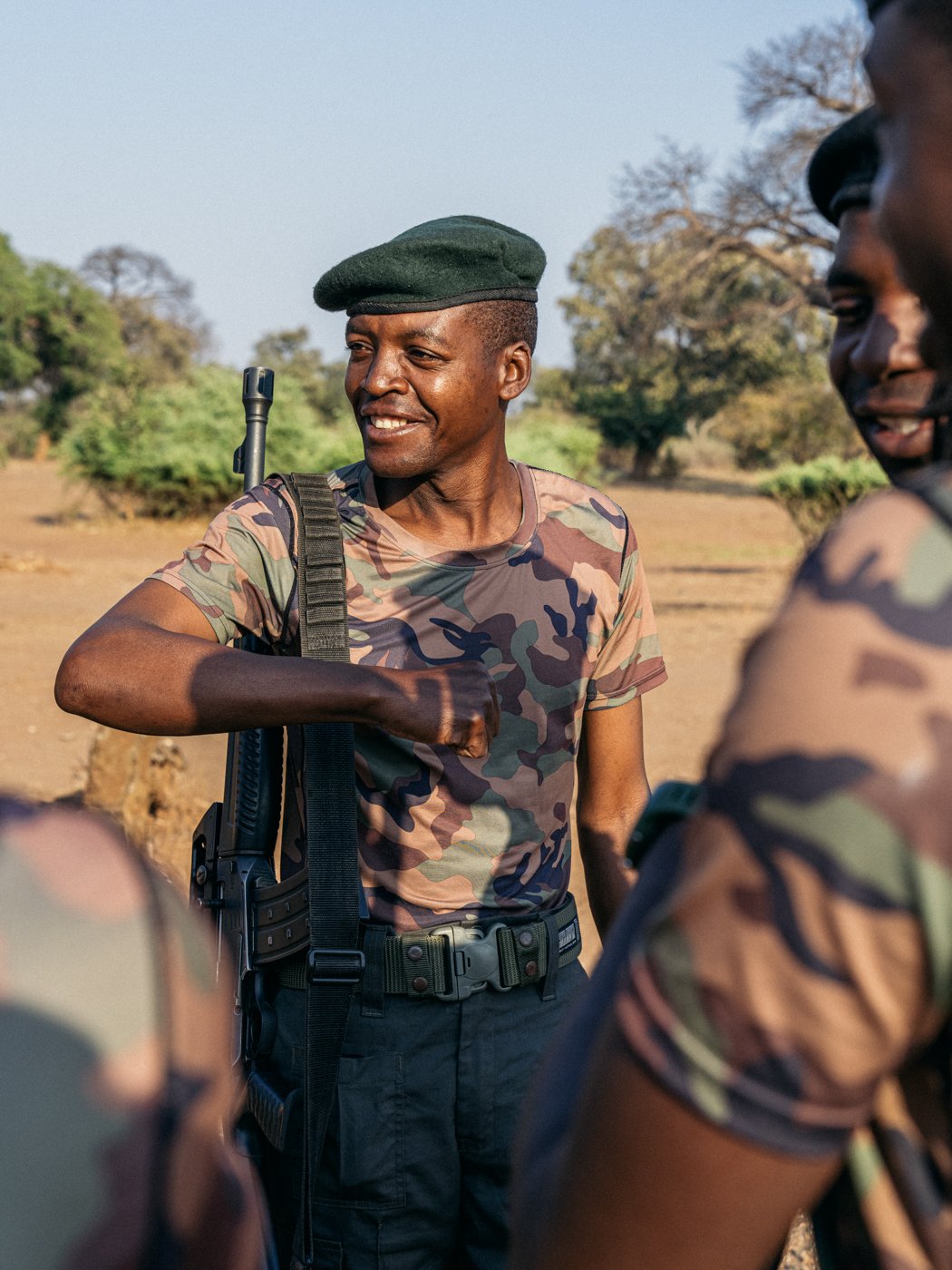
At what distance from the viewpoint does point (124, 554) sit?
18953mm

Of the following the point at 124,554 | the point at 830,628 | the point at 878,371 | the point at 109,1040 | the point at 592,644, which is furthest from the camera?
the point at 124,554

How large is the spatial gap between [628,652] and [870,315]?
0.87 m

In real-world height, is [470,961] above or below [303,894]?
below

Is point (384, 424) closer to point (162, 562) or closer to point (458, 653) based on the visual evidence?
point (458, 653)

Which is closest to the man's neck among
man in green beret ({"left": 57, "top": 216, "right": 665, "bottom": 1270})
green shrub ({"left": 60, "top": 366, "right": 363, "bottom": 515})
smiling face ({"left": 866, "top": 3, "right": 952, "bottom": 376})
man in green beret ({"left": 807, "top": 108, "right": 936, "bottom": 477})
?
man in green beret ({"left": 57, "top": 216, "right": 665, "bottom": 1270})

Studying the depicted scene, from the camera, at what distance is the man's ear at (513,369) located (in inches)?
107

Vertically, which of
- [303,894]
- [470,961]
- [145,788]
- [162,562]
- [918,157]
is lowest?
[162,562]

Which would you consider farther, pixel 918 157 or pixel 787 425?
pixel 787 425

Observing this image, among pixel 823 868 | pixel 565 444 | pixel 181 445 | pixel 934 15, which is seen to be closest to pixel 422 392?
pixel 934 15

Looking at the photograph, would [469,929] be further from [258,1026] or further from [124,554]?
[124,554]

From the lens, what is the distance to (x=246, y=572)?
2383 millimetres

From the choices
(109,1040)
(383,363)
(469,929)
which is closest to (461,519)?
(383,363)

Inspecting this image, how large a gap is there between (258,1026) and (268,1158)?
0.22 metres

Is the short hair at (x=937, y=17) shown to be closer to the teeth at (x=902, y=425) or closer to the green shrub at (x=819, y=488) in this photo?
the teeth at (x=902, y=425)
